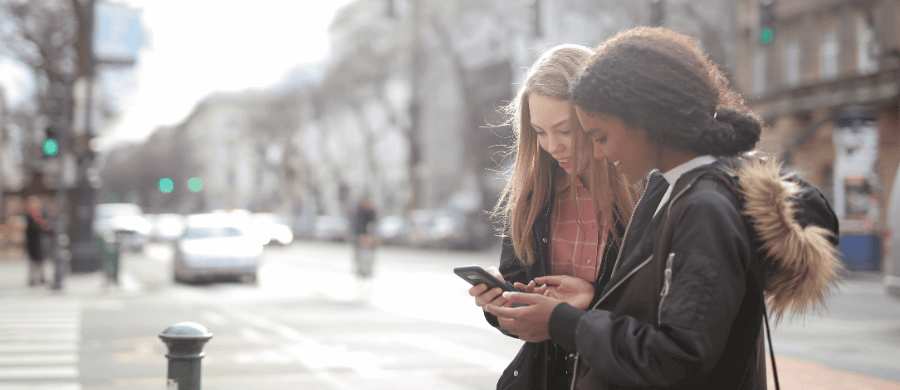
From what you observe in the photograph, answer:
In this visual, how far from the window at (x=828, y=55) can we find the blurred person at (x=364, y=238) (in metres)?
16.7

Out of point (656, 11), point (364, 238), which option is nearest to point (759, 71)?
point (364, 238)

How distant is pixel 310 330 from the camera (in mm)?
11156

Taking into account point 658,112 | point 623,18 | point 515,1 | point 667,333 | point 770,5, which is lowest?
point 667,333

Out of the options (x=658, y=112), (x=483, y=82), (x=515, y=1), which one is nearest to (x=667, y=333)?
(x=658, y=112)

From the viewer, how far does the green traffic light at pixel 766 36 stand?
50.2 feet

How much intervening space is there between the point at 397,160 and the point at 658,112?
66.1m

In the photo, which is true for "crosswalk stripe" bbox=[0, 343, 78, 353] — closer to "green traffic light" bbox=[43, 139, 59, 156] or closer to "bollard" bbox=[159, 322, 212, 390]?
"bollard" bbox=[159, 322, 212, 390]

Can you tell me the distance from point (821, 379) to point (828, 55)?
77.0 ft

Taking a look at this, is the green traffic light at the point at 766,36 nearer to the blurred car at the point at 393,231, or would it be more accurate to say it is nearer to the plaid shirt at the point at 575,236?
the plaid shirt at the point at 575,236

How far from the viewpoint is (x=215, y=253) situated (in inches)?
771

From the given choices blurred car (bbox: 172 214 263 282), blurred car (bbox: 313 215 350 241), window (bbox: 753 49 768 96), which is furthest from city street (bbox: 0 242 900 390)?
blurred car (bbox: 313 215 350 241)

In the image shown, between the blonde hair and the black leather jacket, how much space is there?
54 cm

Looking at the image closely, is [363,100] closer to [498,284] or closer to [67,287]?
[67,287]

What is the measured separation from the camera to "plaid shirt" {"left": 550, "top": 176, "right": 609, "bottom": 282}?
2658 mm
